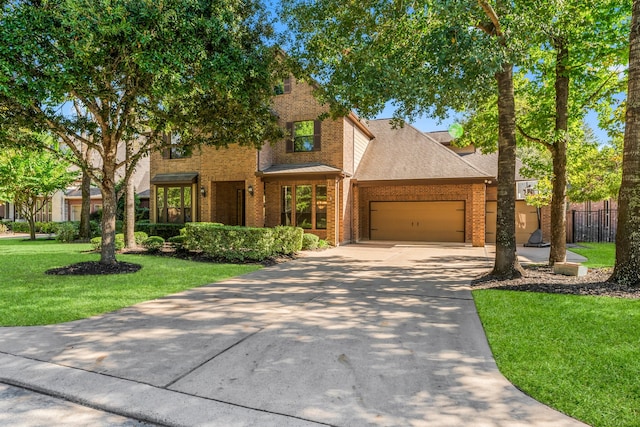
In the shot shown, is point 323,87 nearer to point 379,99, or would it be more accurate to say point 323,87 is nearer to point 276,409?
point 379,99

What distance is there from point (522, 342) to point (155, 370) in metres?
3.95

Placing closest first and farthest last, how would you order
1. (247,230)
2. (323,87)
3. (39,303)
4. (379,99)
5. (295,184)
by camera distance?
1. (39,303)
2. (379,99)
3. (323,87)
4. (247,230)
5. (295,184)

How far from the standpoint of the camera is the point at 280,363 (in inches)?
145

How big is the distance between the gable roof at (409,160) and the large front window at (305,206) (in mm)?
2467

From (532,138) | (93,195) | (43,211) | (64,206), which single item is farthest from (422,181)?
(43,211)

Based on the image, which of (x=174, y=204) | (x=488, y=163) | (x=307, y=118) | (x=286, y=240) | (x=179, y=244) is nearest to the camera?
(x=286, y=240)

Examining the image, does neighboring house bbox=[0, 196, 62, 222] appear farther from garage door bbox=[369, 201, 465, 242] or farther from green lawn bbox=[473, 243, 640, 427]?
green lawn bbox=[473, 243, 640, 427]

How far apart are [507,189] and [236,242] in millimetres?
7371

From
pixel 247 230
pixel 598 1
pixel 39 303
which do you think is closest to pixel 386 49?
pixel 598 1

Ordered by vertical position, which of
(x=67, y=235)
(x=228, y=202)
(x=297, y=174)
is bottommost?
(x=67, y=235)

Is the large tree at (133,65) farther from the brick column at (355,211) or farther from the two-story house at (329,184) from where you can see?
the brick column at (355,211)

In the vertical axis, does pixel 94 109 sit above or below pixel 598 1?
below

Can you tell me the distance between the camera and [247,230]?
36.3 ft

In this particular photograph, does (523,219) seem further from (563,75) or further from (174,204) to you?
(174,204)
